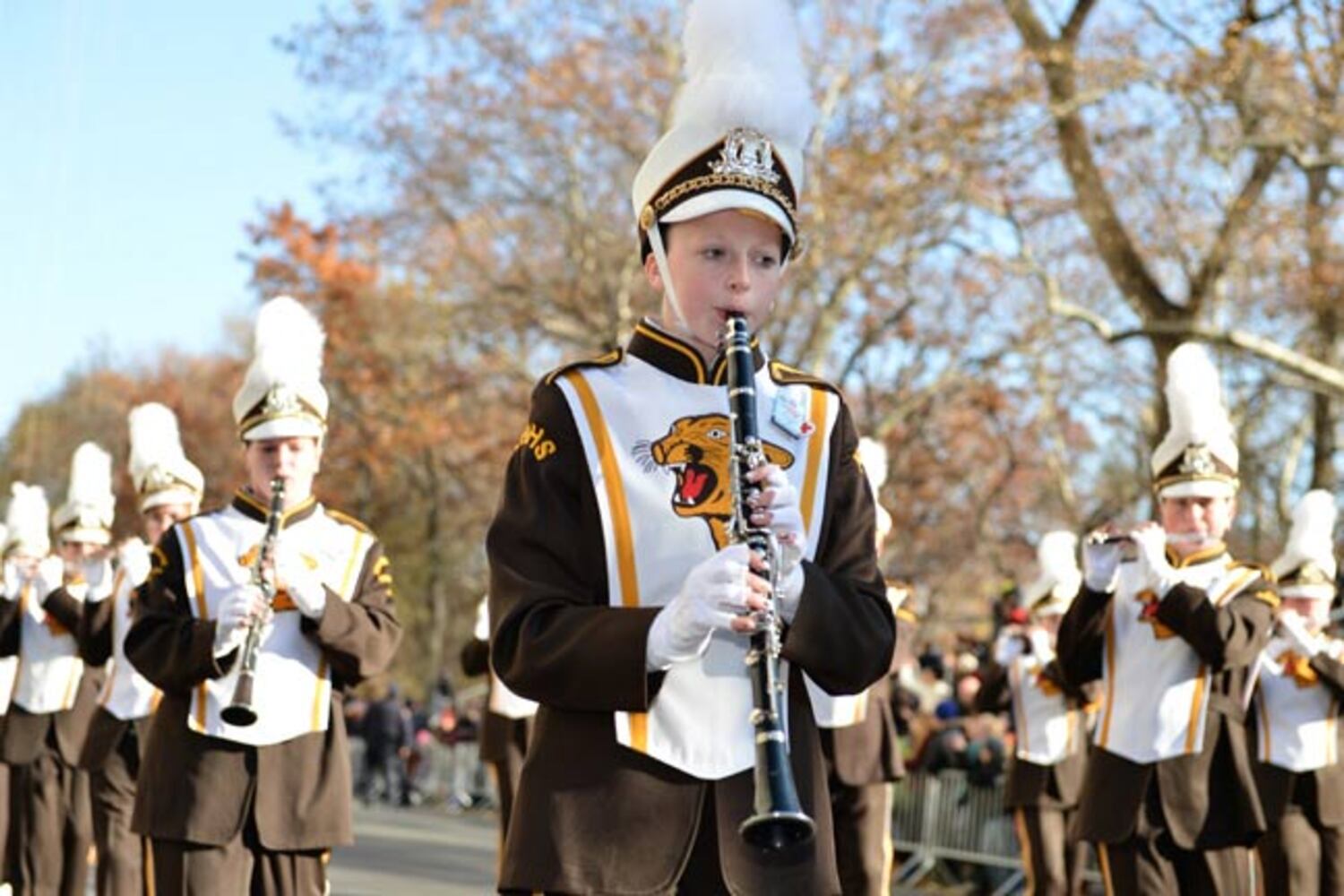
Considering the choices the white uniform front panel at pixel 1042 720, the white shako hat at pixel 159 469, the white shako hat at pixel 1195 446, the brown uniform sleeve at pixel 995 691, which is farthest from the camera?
the brown uniform sleeve at pixel 995 691

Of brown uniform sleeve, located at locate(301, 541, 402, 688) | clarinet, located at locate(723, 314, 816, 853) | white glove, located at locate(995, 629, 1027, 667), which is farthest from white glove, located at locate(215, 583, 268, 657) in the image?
white glove, located at locate(995, 629, 1027, 667)

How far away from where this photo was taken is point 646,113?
92.4 ft

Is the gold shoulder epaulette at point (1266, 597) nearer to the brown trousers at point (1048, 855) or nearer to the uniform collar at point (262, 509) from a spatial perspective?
the uniform collar at point (262, 509)

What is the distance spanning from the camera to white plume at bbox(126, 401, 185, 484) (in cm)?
1077

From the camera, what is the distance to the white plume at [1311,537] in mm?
11094

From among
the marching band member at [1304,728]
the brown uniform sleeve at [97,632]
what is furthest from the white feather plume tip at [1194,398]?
the brown uniform sleeve at [97,632]

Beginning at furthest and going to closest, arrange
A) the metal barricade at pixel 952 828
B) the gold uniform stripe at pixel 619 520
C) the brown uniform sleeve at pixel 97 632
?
the metal barricade at pixel 952 828 < the brown uniform sleeve at pixel 97 632 < the gold uniform stripe at pixel 619 520

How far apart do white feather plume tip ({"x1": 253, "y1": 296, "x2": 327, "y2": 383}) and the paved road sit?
312 inches

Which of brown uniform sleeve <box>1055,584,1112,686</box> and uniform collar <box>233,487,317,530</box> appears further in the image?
brown uniform sleeve <box>1055,584,1112,686</box>

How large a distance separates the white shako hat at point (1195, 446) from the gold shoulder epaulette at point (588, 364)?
15.6 ft

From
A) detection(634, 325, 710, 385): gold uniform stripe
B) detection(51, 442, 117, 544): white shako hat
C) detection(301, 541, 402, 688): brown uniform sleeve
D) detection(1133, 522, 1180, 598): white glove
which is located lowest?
detection(301, 541, 402, 688): brown uniform sleeve

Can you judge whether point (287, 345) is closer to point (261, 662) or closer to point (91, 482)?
point (261, 662)

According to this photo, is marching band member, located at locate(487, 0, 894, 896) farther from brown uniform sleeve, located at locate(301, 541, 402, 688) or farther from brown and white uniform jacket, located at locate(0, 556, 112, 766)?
brown and white uniform jacket, located at locate(0, 556, 112, 766)

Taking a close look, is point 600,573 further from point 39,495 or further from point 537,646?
point 39,495
